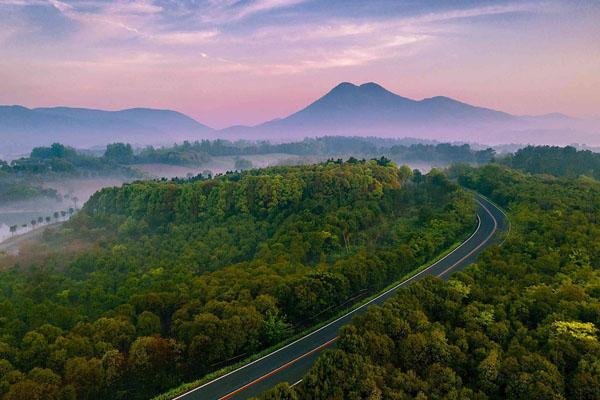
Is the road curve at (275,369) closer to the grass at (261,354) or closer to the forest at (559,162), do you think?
the grass at (261,354)

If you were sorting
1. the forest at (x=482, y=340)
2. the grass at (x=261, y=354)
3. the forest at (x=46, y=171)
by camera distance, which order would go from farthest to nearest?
the forest at (x=46, y=171)
the grass at (x=261, y=354)
the forest at (x=482, y=340)

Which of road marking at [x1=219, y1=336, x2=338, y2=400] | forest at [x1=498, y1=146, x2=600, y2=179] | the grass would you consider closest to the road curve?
road marking at [x1=219, y1=336, x2=338, y2=400]

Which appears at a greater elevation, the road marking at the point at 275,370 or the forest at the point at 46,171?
the forest at the point at 46,171

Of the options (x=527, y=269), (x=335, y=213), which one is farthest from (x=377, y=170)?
(x=527, y=269)

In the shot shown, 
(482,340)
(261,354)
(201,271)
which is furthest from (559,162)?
(261,354)

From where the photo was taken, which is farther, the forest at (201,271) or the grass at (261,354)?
the forest at (201,271)

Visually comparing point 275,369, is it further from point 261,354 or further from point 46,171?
point 46,171

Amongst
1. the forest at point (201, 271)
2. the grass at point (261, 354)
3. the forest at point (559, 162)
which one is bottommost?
the grass at point (261, 354)

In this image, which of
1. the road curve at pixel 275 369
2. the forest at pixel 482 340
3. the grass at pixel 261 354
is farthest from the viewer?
the grass at pixel 261 354

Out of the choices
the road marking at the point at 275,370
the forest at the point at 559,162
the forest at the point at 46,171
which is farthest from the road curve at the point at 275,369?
the forest at the point at 46,171
